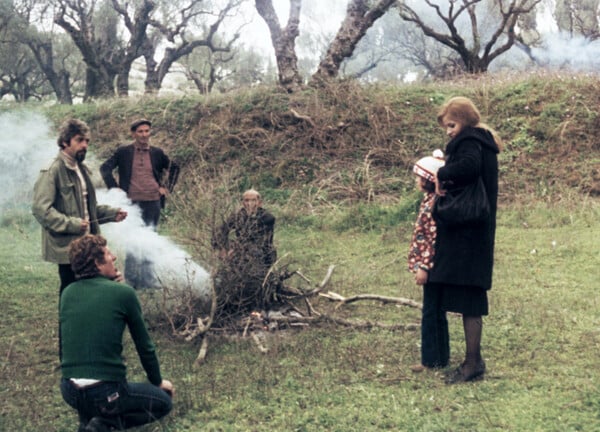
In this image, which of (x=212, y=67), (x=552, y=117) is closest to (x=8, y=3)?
(x=212, y=67)

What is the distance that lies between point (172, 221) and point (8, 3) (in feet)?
87.8

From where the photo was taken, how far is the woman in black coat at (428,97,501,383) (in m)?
4.84

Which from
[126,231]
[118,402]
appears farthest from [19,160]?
[118,402]

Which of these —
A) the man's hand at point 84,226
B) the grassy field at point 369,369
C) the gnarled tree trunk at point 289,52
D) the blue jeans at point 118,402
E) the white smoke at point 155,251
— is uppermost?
the gnarled tree trunk at point 289,52

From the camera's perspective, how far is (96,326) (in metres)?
3.97

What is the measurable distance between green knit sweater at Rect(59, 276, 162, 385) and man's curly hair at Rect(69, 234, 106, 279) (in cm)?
4

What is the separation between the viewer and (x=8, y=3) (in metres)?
30.2

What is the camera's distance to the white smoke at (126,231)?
21.9 feet

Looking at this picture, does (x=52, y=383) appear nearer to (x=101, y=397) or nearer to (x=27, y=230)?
(x=101, y=397)

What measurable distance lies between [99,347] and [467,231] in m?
2.42

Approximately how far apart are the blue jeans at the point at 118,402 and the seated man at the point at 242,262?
241 cm

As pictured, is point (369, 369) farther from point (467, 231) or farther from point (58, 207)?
point (58, 207)

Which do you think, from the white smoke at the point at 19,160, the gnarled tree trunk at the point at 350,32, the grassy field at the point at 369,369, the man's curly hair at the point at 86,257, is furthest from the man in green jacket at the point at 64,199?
the gnarled tree trunk at the point at 350,32

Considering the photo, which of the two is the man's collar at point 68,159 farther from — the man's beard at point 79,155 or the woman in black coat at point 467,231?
the woman in black coat at point 467,231
